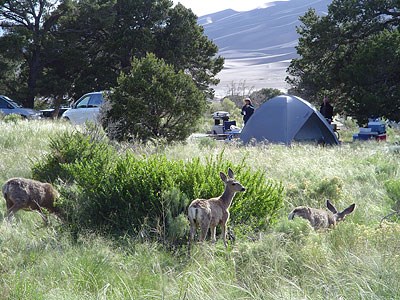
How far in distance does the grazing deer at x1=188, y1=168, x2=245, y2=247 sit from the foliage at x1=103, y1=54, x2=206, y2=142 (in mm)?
8456

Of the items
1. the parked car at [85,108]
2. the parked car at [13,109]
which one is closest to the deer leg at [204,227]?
the parked car at [85,108]

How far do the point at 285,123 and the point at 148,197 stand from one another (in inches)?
448

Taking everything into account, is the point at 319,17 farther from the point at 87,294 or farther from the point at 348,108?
the point at 87,294

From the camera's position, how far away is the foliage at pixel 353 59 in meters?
22.7

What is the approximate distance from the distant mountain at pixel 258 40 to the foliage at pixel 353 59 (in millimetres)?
57160

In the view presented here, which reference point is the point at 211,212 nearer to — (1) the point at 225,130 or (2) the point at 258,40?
(1) the point at 225,130

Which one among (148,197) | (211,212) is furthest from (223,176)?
(148,197)

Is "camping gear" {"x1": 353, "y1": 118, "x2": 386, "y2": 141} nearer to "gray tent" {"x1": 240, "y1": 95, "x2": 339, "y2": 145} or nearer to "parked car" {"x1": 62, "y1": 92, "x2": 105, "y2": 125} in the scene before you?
"gray tent" {"x1": 240, "y1": 95, "x2": 339, "y2": 145}

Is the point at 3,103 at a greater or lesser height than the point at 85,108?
greater

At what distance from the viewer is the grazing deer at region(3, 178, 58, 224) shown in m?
8.27

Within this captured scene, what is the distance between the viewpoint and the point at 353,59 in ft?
79.3

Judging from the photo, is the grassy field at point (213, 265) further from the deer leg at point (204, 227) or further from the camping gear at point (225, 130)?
the camping gear at point (225, 130)

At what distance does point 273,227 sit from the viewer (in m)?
7.35

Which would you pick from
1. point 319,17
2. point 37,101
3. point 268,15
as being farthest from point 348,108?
point 268,15
